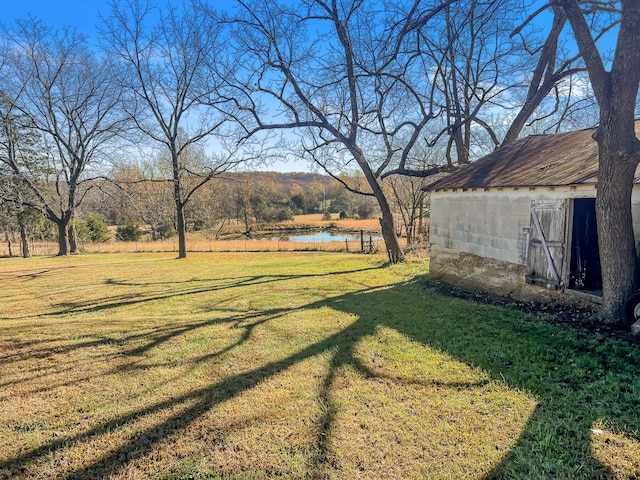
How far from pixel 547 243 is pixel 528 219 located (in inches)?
23.8

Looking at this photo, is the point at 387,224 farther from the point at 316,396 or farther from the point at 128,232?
the point at 128,232

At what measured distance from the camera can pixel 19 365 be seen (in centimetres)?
395

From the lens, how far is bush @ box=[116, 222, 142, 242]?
27531mm

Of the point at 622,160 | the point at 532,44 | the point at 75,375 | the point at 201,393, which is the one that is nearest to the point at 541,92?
the point at 532,44

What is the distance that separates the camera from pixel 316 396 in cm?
322

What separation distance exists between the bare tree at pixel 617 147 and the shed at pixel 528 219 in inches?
22.9

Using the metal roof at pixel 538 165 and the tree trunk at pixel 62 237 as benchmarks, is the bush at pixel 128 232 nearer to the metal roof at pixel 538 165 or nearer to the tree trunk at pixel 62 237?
the tree trunk at pixel 62 237

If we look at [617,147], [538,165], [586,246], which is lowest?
[586,246]

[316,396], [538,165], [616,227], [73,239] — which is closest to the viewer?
[316,396]

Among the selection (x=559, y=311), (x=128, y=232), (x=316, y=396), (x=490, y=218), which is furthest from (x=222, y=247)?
(x=316, y=396)

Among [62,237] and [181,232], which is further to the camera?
[62,237]

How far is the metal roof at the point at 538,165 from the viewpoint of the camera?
225 inches

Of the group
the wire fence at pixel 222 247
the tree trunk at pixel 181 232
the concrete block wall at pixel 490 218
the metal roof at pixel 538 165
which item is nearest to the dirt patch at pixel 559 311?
the concrete block wall at pixel 490 218

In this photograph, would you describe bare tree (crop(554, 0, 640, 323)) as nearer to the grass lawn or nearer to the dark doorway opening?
the grass lawn
